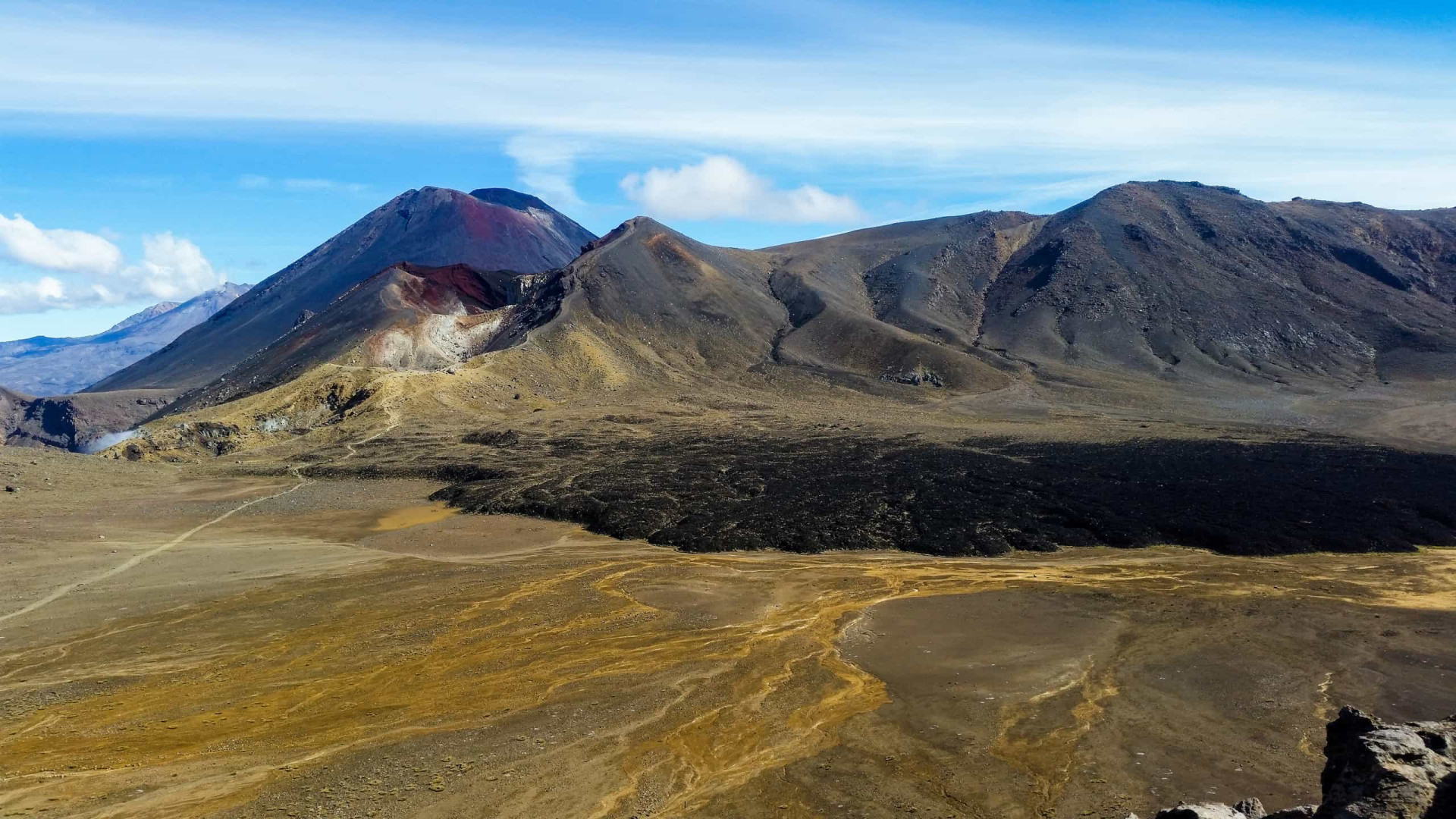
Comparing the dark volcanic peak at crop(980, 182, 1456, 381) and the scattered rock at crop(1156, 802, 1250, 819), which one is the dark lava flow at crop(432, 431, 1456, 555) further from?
the dark volcanic peak at crop(980, 182, 1456, 381)

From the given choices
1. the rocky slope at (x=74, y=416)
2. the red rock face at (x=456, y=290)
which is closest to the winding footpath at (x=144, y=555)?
the red rock face at (x=456, y=290)

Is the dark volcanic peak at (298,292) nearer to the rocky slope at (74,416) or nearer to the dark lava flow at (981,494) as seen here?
the rocky slope at (74,416)

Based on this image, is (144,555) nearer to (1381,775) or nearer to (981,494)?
(981,494)

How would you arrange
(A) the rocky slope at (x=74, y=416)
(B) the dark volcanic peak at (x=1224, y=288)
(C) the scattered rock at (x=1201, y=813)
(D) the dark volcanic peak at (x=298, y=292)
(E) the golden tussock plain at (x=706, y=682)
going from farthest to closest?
(D) the dark volcanic peak at (x=298, y=292) < (A) the rocky slope at (x=74, y=416) < (B) the dark volcanic peak at (x=1224, y=288) < (E) the golden tussock plain at (x=706, y=682) < (C) the scattered rock at (x=1201, y=813)

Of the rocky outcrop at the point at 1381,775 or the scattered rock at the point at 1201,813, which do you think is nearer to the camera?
the rocky outcrop at the point at 1381,775

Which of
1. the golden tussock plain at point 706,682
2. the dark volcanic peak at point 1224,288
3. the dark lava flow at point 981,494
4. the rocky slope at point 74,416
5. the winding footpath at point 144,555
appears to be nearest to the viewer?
the golden tussock plain at point 706,682
